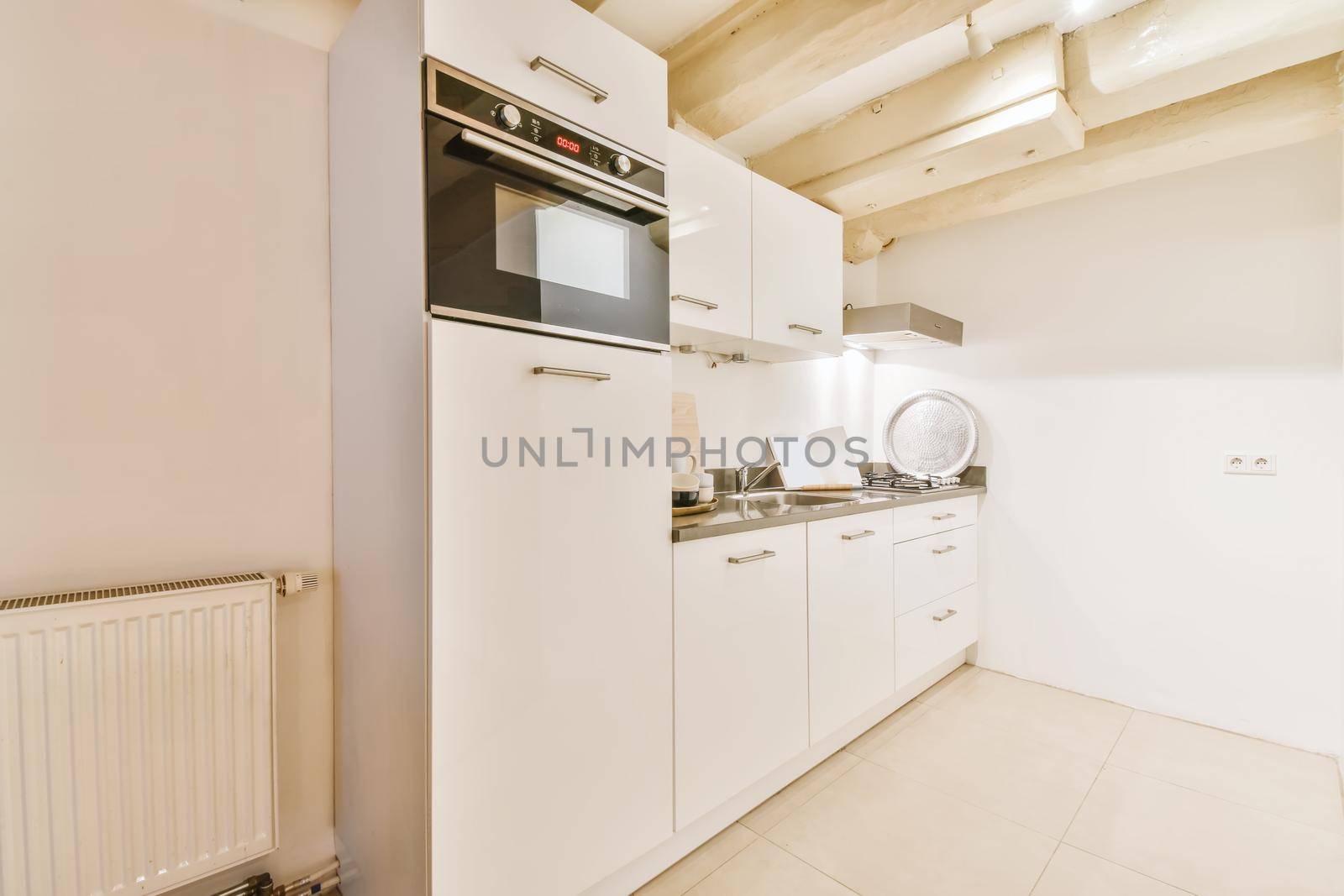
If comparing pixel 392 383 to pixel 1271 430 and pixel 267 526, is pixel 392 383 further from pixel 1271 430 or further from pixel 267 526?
pixel 1271 430

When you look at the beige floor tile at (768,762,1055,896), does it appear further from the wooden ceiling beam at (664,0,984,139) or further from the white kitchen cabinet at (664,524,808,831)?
the wooden ceiling beam at (664,0,984,139)

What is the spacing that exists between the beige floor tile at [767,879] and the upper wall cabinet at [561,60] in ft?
6.23

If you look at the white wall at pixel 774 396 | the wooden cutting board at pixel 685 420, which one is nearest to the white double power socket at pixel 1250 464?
the white wall at pixel 774 396

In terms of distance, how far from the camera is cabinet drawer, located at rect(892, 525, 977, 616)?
7.74ft

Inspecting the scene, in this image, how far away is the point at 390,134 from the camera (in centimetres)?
117

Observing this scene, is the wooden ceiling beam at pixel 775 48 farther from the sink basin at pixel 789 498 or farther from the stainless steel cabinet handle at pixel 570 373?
the sink basin at pixel 789 498

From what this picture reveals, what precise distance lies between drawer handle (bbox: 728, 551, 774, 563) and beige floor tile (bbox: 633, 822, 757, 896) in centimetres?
83

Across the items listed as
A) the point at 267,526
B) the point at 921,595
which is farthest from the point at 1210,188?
the point at 267,526

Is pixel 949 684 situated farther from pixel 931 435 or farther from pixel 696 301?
pixel 696 301

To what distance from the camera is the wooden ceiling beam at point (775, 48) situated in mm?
1596

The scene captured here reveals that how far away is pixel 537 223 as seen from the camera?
1.23m

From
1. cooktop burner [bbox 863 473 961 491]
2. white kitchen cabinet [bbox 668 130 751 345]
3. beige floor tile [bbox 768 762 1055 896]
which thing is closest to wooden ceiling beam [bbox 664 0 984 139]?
white kitchen cabinet [bbox 668 130 751 345]

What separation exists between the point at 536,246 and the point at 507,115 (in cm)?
25

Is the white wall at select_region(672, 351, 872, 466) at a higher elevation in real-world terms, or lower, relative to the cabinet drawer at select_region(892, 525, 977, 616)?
higher
